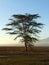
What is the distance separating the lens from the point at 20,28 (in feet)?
170

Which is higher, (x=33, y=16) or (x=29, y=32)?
(x=33, y=16)

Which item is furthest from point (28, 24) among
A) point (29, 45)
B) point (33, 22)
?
point (29, 45)

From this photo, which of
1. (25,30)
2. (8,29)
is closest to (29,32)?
(25,30)

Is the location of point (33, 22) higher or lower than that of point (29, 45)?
higher

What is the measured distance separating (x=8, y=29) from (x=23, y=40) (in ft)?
14.2

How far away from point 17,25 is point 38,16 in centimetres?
505

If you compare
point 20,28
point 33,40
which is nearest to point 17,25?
point 20,28

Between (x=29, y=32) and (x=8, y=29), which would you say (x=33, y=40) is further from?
(x=8, y=29)

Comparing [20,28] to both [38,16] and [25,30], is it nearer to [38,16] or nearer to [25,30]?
[25,30]

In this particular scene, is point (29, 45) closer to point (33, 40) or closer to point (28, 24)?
point (33, 40)

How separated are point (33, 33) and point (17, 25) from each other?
3.96m

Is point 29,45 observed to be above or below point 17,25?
below

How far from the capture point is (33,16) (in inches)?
2066

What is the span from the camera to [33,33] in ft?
172
